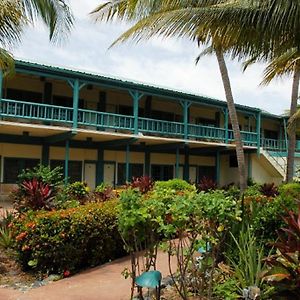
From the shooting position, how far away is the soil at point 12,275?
23.8ft

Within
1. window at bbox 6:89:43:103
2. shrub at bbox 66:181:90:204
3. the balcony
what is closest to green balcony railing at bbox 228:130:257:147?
the balcony

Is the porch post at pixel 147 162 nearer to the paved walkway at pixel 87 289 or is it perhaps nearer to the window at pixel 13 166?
the window at pixel 13 166

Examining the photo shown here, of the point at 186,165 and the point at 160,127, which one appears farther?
the point at 186,165

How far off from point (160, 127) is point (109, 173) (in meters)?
4.15

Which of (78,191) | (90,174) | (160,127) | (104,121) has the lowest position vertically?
(78,191)

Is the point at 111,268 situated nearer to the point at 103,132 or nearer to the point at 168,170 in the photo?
the point at 103,132

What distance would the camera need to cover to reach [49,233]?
7.48 meters

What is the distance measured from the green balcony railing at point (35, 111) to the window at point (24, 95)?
2475mm

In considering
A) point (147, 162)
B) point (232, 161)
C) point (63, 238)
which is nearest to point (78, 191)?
point (63, 238)

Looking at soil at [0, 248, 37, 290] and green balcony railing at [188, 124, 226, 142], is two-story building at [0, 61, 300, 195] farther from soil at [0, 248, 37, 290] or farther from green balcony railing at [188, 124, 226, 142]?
soil at [0, 248, 37, 290]

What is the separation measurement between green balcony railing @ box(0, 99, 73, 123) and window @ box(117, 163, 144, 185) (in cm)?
625

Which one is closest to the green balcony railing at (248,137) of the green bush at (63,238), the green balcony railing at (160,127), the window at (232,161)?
the window at (232,161)

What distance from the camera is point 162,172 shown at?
2748 centimetres

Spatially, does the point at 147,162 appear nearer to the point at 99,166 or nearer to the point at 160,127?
the point at 99,166
